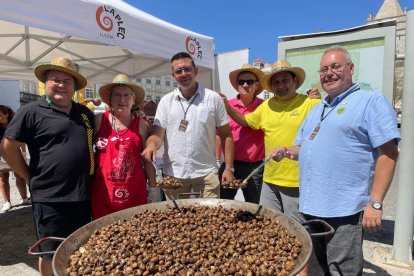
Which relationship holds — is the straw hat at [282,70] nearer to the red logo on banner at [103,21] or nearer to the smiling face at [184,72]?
the smiling face at [184,72]

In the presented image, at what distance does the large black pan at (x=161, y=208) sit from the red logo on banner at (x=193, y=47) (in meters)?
3.30

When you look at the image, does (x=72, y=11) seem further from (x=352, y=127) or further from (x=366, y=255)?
(x=366, y=255)

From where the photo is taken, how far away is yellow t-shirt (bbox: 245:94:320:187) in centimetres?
297

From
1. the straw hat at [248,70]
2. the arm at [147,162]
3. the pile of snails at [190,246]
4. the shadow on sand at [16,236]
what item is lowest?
the shadow on sand at [16,236]

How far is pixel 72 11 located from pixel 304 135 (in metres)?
2.76

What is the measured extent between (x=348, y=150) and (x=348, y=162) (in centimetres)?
8

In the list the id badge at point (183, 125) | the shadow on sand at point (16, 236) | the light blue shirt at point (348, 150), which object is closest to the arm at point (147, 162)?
the id badge at point (183, 125)

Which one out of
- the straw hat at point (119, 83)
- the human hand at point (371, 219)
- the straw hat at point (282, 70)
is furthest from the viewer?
the straw hat at point (282, 70)

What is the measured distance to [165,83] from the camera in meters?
71.2

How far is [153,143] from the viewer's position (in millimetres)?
2732

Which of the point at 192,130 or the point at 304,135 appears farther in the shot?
the point at 192,130

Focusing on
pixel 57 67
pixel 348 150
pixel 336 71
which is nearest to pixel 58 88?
pixel 57 67

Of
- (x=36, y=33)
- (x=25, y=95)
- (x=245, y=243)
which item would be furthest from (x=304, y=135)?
(x=25, y=95)

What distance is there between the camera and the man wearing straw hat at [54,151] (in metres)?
2.41
